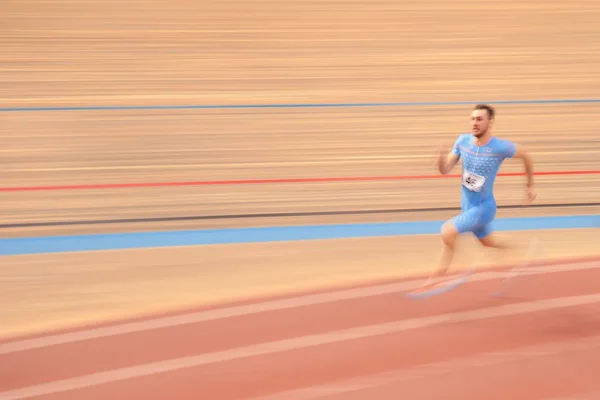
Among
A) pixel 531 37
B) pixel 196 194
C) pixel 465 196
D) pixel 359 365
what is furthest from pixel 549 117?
pixel 359 365

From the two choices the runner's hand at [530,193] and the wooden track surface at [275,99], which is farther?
the wooden track surface at [275,99]

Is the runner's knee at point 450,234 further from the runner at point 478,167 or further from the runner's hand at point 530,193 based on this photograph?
the runner's hand at point 530,193

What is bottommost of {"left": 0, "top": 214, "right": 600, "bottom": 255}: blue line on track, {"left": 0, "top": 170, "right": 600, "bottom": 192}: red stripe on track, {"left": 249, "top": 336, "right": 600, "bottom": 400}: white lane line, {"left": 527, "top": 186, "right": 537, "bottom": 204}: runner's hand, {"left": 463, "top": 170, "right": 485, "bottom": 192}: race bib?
{"left": 249, "top": 336, "right": 600, "bottom": 400}: white lane line

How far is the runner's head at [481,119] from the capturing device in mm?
3908

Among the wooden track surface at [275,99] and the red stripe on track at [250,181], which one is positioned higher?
the wooden track surface at [275,99]

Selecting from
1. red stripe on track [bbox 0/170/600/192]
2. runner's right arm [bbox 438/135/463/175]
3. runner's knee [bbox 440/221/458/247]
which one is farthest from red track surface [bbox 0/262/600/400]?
red stripe on track [bbox 0/170/600/192]

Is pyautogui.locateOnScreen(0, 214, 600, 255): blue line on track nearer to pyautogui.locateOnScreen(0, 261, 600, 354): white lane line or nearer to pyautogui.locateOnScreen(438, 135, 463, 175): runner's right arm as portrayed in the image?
pyautogui.locateOnScreen(0, 261, 600, 354): white lane line

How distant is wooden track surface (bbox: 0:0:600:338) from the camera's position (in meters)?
6.70

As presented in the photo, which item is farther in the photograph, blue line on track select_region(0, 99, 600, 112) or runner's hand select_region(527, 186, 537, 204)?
blue line on track select_region(0, 99, 600, 112)

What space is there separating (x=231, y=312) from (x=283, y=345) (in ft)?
1.97

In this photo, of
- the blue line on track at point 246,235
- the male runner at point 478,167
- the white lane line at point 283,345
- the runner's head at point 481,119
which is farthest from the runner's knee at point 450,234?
the blue line on track at point 246,235

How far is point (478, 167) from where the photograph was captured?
401cm

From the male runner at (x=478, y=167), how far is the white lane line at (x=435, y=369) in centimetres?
72

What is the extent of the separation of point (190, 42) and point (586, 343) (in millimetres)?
6668
